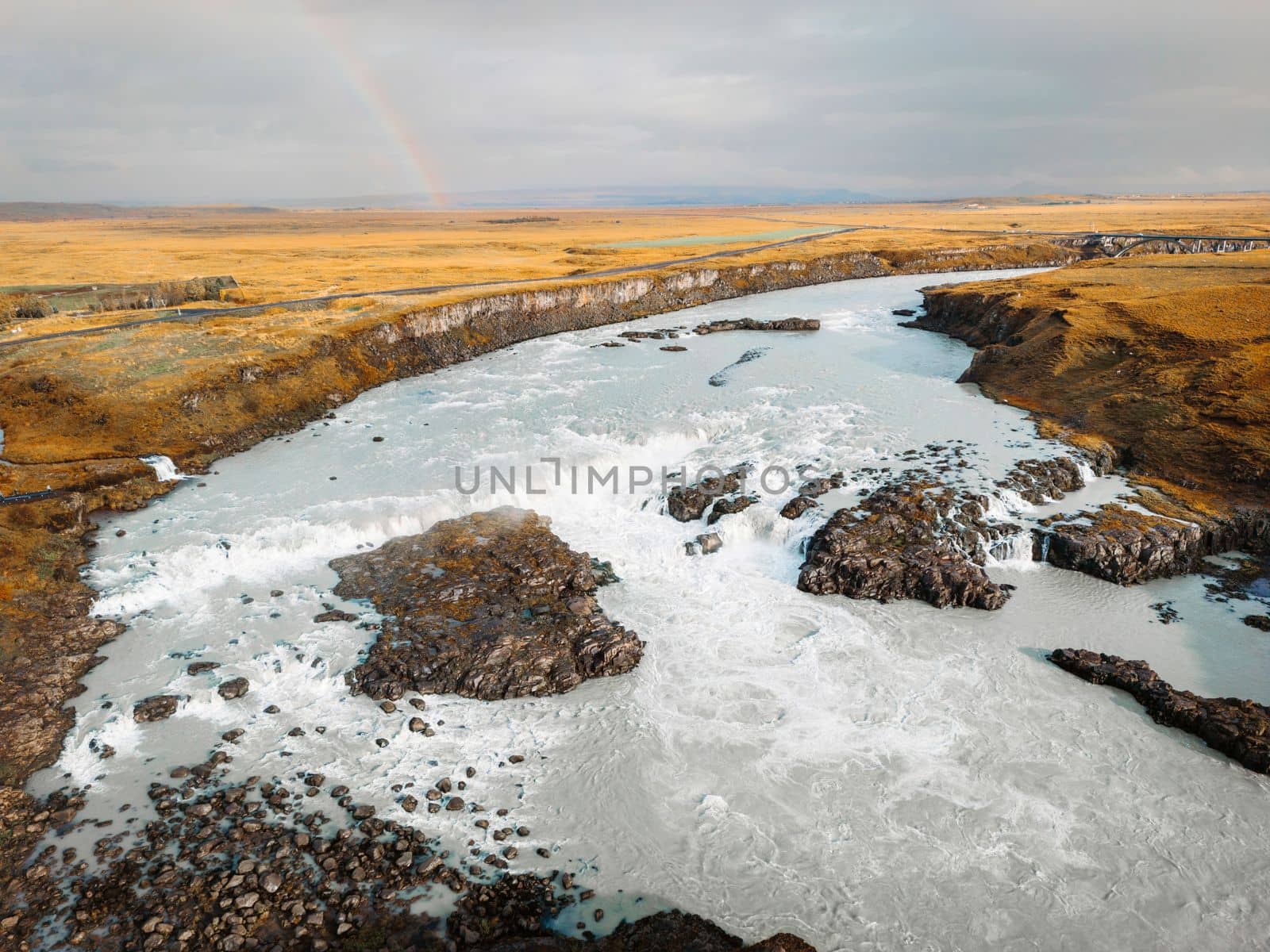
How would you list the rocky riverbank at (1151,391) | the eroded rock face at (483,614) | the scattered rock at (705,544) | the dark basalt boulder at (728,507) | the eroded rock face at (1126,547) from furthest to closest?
the dark basalt boulder at (728,507)
the scattered rock at (705,544)
the rocky riverbank at (1151,391)
the eroded rock face at (1126,547)
the eroded rock face at (483,614)

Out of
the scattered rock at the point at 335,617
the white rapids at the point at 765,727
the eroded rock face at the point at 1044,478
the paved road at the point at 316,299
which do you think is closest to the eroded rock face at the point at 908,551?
the white rapids at the point at 765,727

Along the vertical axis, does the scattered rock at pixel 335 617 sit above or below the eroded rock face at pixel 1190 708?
below

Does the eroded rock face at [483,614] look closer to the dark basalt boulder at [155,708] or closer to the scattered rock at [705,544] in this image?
the scattered rock at [705,544]

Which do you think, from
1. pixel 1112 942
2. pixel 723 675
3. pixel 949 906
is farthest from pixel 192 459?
pixel 1112 942

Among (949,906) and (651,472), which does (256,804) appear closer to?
(949,906)

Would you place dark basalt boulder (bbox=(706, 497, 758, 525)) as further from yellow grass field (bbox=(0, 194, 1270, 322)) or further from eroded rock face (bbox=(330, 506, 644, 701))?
yellow grass field (bbox=(0, 194, 1270, 322))

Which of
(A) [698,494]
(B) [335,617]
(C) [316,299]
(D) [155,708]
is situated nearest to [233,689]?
(D) [155,708]

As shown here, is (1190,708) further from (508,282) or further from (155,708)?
(508,282)
